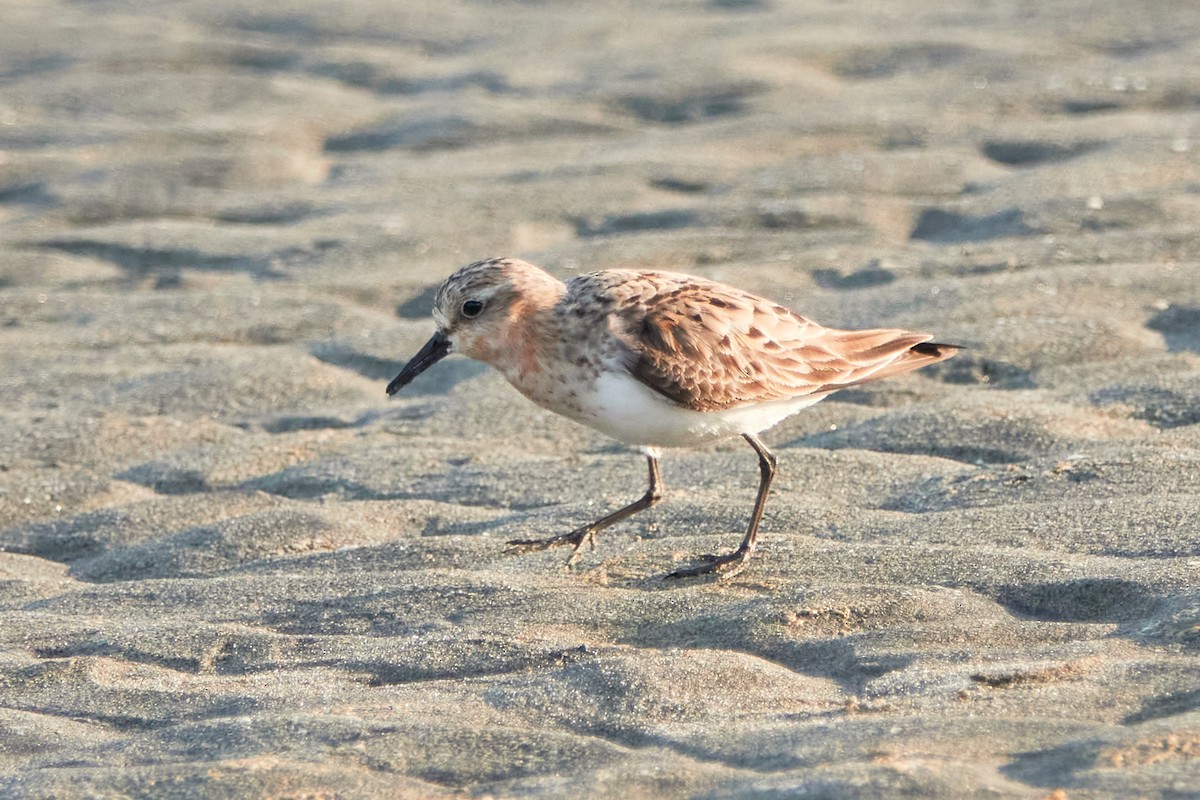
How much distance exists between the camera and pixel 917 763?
297cm

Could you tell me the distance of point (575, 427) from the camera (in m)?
5.99

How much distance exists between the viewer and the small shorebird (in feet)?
15.4

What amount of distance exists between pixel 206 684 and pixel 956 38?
24.5 ft

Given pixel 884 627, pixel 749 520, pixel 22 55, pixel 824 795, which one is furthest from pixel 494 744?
pixel 22 55

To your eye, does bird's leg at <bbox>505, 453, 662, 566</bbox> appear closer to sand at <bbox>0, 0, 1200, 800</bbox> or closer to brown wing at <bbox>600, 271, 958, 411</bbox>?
sand at <bbox>0, 0, 1200, 800</bbox>

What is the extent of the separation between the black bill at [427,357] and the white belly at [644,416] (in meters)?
0.60

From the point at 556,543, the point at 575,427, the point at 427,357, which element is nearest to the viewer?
the point at 556,543

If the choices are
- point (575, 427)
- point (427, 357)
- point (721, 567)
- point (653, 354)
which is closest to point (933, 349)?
point (653, 354)

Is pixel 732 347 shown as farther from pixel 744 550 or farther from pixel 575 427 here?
pixel 575 427

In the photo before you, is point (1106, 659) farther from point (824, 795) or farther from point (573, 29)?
point (573, 29)

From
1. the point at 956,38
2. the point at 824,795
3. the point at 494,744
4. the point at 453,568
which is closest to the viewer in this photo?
the point at 824,795

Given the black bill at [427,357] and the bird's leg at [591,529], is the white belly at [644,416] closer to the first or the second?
the bird's leg at [591,529]

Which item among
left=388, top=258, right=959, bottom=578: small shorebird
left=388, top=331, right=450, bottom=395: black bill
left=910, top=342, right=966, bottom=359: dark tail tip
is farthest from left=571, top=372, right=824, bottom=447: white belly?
left=910, top=342, right=966, bottom=359: dark tail tip

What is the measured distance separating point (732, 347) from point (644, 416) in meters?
Answer: 0.40
